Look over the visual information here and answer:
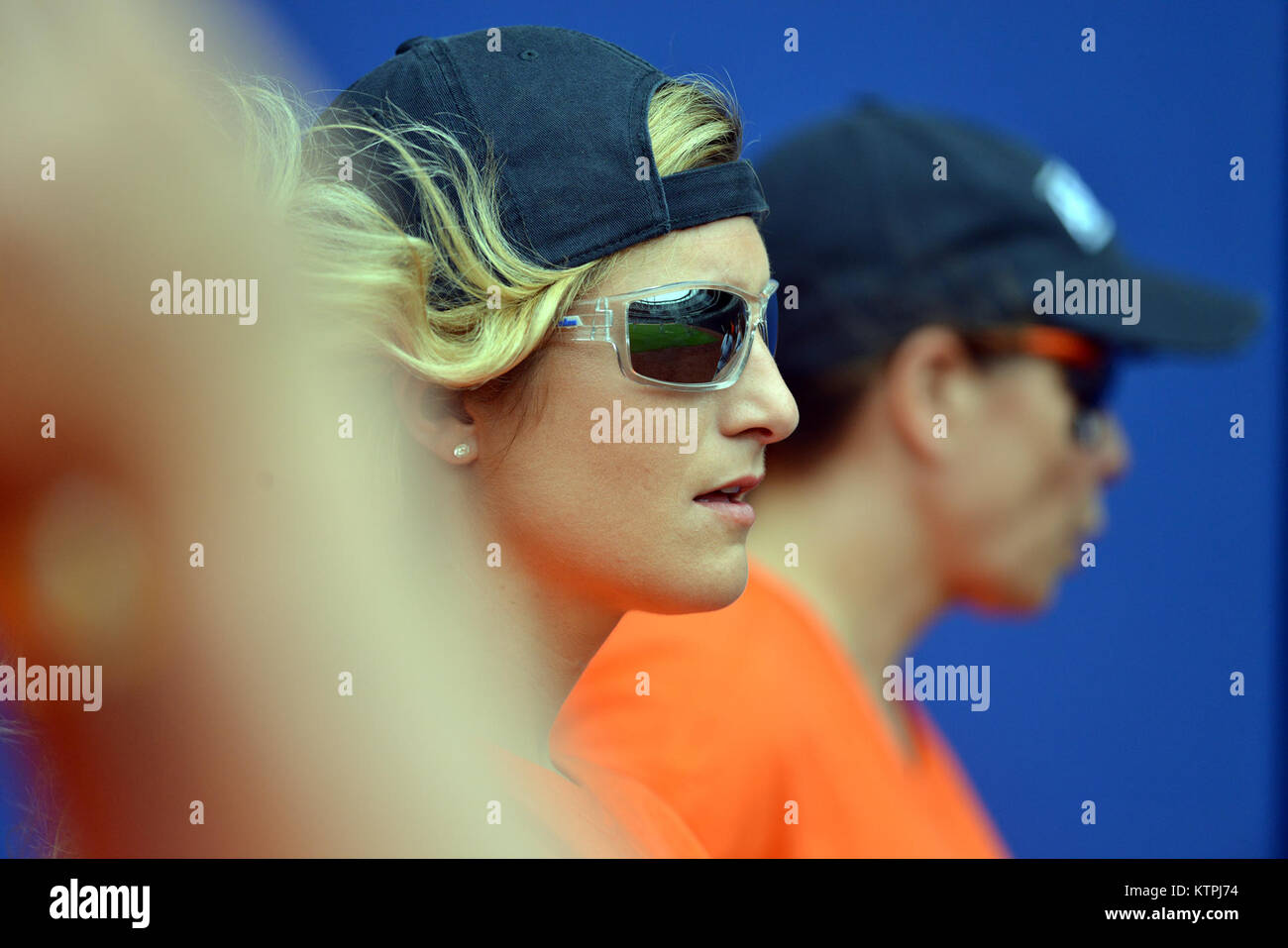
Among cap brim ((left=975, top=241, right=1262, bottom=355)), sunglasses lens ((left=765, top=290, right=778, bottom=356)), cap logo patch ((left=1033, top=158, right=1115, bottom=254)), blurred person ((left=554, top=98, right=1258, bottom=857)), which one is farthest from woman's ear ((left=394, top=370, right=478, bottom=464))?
cap logo patch ((left=1033, top=158, right=1115, bottom=254))

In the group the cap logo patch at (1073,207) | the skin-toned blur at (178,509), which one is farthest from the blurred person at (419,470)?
the cap logo patch at (1073,207)

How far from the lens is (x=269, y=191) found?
138 cm

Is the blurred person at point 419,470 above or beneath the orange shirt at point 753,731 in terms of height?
above

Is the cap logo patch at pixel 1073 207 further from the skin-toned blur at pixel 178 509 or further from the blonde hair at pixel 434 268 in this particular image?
the skin-toned blur at pixel 178 509

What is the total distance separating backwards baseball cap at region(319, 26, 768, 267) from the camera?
1.38 m

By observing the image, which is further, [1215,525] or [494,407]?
[1215,525]

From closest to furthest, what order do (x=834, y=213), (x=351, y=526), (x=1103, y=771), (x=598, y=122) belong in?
(x=351, y=526), (x=598, y=122), (x=834, y=213), (x=1103, y=771)

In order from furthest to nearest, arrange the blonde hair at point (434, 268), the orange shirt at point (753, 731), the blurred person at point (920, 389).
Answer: the blurred person at point (920, 389), the orange shirt at point (753, 731), the blonde hair at point (434, 268)

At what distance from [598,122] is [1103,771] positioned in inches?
103

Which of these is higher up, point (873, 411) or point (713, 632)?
point (873, 411)

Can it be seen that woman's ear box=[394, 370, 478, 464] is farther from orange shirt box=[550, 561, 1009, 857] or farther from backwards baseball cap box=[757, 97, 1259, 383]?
backwards baseball cap box=[757, 97, 1259, 383]

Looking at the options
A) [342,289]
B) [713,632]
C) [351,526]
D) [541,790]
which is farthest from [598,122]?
[713,632]

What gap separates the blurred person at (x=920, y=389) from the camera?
238cm

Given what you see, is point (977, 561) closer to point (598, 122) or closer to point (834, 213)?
point (834, 213)
